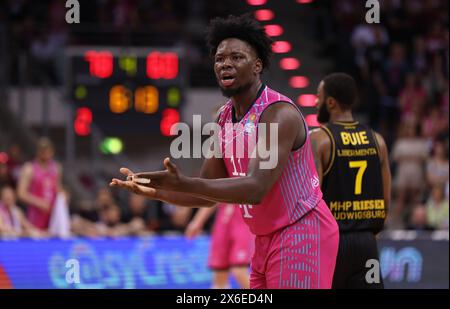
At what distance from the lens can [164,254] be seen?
12633mm

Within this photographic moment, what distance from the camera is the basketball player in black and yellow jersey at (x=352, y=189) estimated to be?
23.2 ft

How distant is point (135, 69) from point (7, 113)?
3.57 m

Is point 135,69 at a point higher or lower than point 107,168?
higher

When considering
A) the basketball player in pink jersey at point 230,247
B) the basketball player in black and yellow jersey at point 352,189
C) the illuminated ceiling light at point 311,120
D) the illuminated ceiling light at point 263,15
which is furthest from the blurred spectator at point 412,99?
the basketball player in black and yellow jersey at point 352,189

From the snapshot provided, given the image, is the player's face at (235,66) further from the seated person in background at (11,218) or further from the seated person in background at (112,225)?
the seated person in background at (112,225)

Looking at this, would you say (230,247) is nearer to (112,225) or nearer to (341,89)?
(112,225)

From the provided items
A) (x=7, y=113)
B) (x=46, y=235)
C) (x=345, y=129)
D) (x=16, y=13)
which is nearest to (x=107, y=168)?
(x=7, y=113)

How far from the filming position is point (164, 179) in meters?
5.11

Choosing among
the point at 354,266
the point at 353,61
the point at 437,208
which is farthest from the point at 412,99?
the point at 354,266

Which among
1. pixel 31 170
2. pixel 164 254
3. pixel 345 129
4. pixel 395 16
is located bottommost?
pixel 164 254

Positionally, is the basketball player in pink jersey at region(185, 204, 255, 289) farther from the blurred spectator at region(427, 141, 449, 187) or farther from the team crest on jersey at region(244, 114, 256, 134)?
the team crest on jersey at region(244, 114, 256, 134)

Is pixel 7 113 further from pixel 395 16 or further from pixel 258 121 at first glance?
pixel 258 121

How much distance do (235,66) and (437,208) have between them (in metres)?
8.85

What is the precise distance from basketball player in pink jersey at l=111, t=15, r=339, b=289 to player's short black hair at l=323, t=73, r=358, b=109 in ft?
4.41
